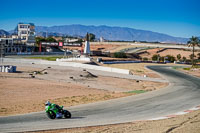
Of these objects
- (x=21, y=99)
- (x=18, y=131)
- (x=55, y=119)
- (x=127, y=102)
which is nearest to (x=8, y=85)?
(x=21, y=99)

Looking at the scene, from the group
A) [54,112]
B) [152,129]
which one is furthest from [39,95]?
[152,129]

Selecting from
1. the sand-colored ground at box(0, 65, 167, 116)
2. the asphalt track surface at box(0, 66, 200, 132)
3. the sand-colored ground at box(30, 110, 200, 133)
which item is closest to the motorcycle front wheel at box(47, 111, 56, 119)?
the asphalt track surface at box(0, 66, 200, 132)

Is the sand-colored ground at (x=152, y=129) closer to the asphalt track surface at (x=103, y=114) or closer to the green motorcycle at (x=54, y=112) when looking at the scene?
the asphalt track surface at (x=103, y=114)

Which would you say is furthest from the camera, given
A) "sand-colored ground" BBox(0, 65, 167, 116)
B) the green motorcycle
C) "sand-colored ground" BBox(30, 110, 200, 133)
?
"sand-colored ground" BBox(0, 65, 167, 116)

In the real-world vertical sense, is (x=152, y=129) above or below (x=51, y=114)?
below

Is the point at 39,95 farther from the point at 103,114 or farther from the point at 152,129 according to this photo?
the point at 152,129

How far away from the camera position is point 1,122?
55.5ft

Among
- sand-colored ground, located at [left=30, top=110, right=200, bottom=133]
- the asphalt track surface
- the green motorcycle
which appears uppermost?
the green motorcycle

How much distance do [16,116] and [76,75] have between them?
27.5 metres

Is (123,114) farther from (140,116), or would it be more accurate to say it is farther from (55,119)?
(55,119)

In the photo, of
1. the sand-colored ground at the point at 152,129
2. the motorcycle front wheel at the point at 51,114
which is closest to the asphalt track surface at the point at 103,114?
the motorcycle front wheel at the point at 51,114

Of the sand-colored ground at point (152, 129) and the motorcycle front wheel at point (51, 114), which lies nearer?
the sand-colored ground at point (152, 129)

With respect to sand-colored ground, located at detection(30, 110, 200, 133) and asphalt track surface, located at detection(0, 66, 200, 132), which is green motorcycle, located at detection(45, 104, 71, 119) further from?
sand-colored ground, located at detection(30, 110, 200, 133)

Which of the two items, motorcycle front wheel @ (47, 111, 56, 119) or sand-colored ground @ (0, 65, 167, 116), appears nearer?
motorcycle front wheel @ (47, 111, 56, 119)
